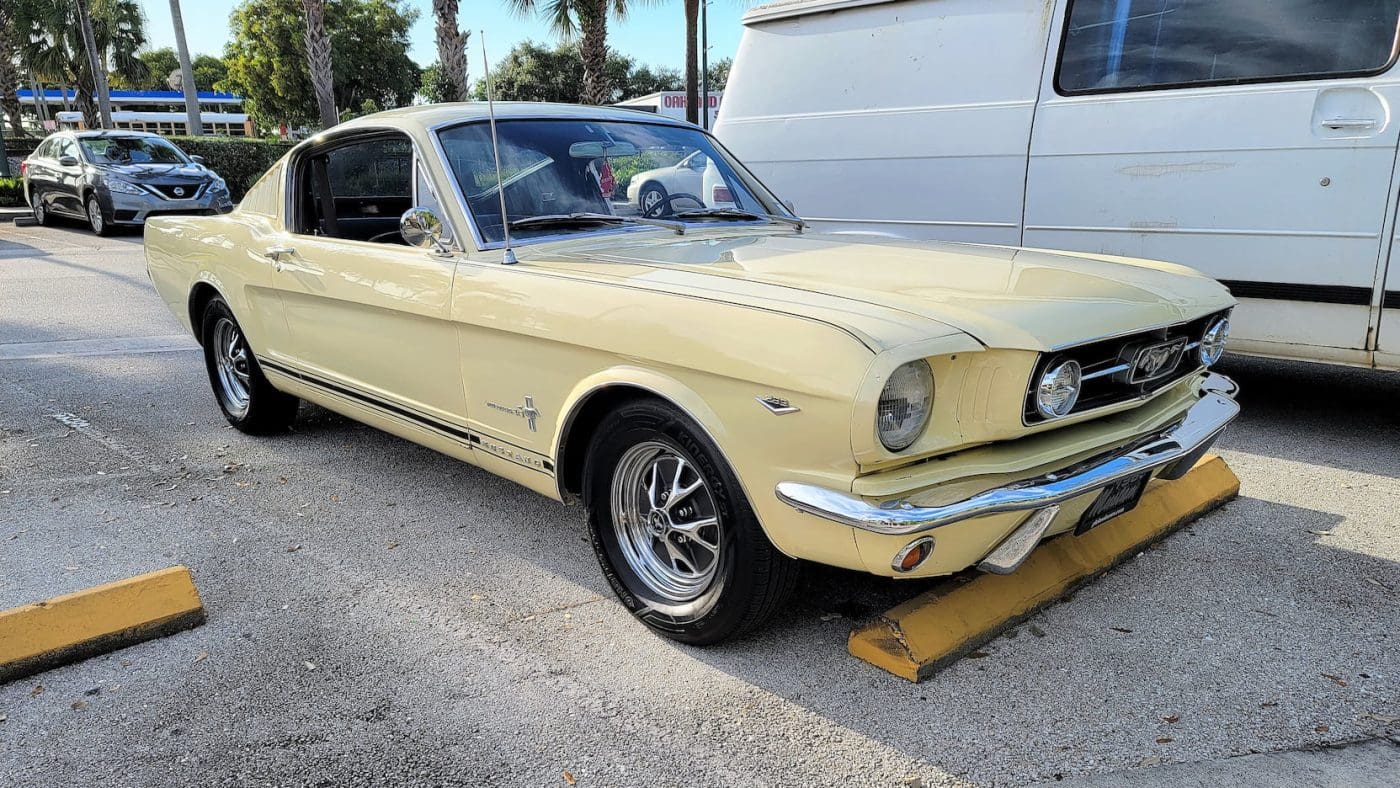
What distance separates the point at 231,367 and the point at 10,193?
1879cm

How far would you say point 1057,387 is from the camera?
2352mm

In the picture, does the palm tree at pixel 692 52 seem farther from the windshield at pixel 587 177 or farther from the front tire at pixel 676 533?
the front tire at pixel 676 533

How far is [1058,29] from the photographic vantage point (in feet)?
16.5

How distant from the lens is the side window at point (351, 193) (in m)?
3.97

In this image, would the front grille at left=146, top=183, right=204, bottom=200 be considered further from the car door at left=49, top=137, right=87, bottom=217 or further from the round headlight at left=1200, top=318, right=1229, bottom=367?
the round headlight at left=1200, top=318, right=1229, bottom=367

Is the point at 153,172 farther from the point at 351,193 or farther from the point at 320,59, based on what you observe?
the point at 351,193

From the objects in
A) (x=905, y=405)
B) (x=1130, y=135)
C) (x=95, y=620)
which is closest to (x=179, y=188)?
(x=95, y=620)

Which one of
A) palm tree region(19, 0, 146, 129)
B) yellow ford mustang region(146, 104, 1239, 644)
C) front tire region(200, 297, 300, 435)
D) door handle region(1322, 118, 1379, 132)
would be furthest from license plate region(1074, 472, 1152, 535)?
palm tree region(19, 0, 146, 129)

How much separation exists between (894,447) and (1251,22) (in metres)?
3.62

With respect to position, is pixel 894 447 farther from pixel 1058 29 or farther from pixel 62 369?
pixel 62 369

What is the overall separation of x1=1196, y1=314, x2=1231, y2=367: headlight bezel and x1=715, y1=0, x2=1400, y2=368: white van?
5.63 feet

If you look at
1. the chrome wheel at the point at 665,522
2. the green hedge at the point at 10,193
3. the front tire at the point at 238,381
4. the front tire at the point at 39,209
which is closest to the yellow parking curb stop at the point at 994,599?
the chrome wheel at the point at 665,522

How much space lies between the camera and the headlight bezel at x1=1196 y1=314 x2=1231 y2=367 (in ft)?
9.61

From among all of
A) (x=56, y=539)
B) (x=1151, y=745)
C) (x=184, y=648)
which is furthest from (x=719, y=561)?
(x=56, y=539)
